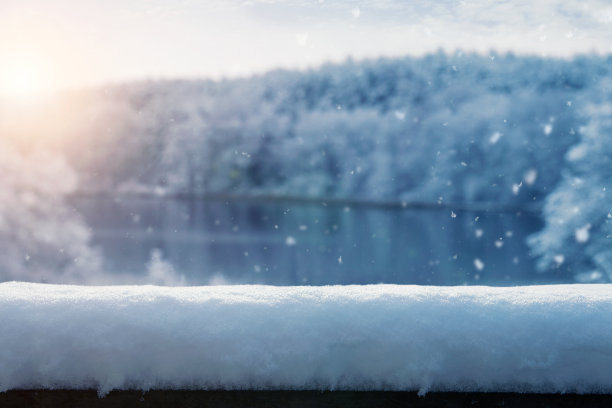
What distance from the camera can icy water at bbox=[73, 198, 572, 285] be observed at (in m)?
5.59

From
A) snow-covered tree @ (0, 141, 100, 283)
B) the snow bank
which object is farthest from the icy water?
the snow bank

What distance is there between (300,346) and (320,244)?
6.24 m

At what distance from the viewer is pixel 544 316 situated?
849mm

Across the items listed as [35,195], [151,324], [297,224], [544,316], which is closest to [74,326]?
[151,324]

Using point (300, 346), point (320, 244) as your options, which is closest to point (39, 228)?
point (320, 244)

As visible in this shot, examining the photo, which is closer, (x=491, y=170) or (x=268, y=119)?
(x=491, y=170)

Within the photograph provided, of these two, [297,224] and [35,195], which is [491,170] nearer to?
[297,224]

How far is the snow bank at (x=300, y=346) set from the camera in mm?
796

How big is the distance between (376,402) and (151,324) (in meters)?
0.34

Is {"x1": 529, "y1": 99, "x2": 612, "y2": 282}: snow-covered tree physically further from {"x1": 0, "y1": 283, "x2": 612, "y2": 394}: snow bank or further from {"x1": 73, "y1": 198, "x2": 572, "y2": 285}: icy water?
{"x1": 0, "y1": 283, "x2": 612, "y2": 394}: snow bank

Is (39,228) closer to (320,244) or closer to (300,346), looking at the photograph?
(320,244)

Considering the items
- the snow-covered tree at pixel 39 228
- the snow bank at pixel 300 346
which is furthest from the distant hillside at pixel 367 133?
the snow bank at pixel 300 346

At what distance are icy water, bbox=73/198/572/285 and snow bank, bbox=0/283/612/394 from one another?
14.3 ft

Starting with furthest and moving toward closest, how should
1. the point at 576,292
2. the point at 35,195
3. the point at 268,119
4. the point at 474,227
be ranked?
the point at 268,119 → the point at 35,195 → the point at 474,227 → the point at 576,292
